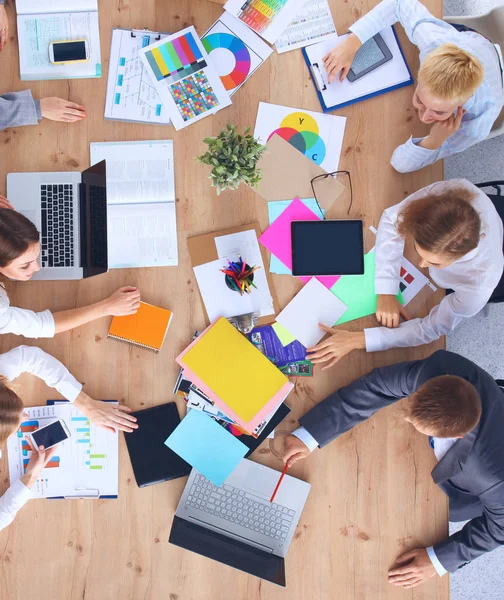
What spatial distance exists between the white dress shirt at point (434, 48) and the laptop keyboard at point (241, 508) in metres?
1.11

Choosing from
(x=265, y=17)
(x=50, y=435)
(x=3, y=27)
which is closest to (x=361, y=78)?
(x=265, y=17)

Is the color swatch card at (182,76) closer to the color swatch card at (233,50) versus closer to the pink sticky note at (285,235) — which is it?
the color swatch card at (233,50)

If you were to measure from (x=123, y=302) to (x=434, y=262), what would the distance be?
0.90 m

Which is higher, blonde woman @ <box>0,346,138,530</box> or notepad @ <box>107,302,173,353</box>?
notepad @ <box>107,302,173,353</box>

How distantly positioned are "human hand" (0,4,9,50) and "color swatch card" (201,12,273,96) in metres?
0.60

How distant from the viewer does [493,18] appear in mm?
1691

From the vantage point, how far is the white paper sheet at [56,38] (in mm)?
1584

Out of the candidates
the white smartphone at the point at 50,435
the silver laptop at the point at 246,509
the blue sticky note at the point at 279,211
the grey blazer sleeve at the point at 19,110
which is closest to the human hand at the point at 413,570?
the silver laptop at the point at 246,509

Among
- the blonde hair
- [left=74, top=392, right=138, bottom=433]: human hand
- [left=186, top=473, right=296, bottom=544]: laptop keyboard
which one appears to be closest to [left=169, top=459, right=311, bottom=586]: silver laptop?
[left=186, top=473, right=296, bottom=544]: laptop keyboard

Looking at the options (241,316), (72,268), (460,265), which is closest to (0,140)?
(72,268)

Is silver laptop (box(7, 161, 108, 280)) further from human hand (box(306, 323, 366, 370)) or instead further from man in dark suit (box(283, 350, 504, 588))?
man in dark suit (box(283, 350, 504, 588))

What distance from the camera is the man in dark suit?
131cm

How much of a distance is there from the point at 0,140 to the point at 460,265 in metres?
1.46

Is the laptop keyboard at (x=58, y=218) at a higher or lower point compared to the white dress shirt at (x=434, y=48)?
lower
